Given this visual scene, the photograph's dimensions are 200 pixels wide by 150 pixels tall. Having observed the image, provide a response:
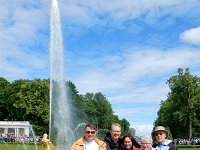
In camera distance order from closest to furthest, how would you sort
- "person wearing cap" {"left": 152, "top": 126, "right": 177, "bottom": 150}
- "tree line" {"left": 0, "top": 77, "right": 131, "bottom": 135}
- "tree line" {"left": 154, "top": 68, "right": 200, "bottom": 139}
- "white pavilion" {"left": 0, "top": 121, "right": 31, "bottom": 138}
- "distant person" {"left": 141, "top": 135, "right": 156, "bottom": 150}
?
"distant person" {"left": 141, "top": 135, "right": 156, "bottom": 150} → "person wearing cap" {"left": 152, "top": 126, "right": 177, "bottom": 150} → "tree line" {"left": 154, "top": 68, "right": 200, "bottom": 139} → "tree line" {"left": 0, "top": 77, "right": 131, "bottom": 135} → "white pavilion" {"left": 0, "top": 121, "right": 31, "bottom": 138}

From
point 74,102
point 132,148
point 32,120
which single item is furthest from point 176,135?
point 132,148

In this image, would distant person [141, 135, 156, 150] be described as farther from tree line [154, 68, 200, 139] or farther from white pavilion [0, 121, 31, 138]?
white pavilion [0, 121, 31, 138]

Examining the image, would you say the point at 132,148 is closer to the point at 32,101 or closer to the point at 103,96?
the point at 32,101

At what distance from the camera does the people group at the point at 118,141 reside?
7984 mm

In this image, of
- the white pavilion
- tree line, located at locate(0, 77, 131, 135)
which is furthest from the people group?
the white pavilion

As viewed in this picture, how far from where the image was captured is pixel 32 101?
79250 millimetres

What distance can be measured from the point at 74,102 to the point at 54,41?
Result: 62.0 metres

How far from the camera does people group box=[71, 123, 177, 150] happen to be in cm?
798

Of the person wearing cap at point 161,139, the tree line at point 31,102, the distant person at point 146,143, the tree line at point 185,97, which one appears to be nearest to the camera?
the distant person at point 146,143

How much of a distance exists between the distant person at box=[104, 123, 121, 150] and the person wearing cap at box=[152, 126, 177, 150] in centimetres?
67

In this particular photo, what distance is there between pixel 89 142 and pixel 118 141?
2.04 feet

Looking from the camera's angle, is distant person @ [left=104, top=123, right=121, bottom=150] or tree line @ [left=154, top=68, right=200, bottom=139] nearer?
distant person @ [left=104, top=123, right=121, bottom=150]

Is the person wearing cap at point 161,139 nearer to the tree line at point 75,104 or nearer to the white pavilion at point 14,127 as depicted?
the tree line at point 75,104

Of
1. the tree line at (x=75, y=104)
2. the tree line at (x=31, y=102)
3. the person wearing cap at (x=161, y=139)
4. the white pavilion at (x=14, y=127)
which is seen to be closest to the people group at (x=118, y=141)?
the person wearing cap at (x=161, y=139)
